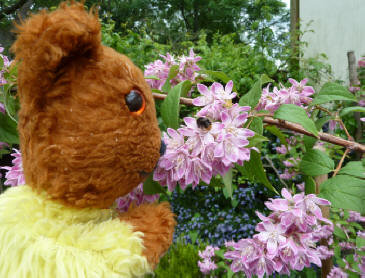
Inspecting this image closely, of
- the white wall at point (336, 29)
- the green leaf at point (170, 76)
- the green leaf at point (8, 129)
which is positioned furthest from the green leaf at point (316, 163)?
the white wall at point (336, 29)

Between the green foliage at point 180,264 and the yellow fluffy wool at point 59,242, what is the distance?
40.9 inches

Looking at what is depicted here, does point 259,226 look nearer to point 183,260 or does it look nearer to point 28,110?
point 28,110

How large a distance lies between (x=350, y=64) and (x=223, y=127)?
6.17 ft

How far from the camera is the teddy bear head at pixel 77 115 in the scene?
338 mm

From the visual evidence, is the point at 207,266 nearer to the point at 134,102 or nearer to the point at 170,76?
the point at 170,76

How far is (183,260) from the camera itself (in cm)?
148

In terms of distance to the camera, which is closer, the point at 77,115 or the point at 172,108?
the point at 77,115

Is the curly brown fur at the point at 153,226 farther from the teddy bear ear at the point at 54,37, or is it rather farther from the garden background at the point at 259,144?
the teddy bear ear at the point at 54,37

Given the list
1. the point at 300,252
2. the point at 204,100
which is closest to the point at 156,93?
the point at 204,100

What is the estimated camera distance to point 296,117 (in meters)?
0.46

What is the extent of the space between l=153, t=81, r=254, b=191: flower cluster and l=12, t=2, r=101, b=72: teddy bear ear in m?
0.17

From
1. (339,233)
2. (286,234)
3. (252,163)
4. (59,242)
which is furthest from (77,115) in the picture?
(339,233)

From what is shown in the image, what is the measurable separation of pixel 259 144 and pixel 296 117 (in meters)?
0.07

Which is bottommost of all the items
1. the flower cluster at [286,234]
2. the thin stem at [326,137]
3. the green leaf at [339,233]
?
the green leaf at [339,233]
